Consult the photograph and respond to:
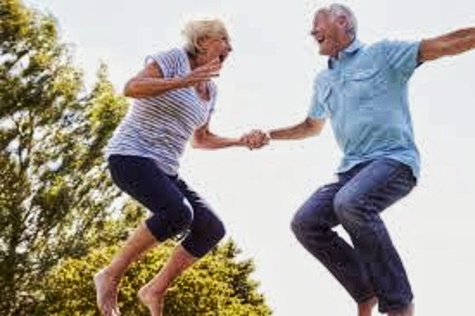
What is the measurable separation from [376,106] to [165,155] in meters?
1.61

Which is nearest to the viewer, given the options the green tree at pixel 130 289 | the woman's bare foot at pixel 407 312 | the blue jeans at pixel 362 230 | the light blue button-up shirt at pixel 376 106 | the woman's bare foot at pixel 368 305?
the woman's bare foot at pixel 407 312

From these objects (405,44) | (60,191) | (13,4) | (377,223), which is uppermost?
(405,44)

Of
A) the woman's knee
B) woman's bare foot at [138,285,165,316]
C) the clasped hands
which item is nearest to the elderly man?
the woman's knee

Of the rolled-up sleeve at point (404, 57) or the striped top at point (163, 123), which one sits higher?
the rolled-up sleeve at point (404, 57)

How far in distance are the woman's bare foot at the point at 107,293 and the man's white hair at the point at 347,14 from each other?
255 cm

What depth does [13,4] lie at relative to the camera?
91.8 ft

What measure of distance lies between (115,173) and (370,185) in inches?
76.1

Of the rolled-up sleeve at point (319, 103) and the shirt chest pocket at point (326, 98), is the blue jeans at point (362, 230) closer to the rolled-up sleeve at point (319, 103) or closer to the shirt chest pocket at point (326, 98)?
the shirt chest pocket at point (326, 98)

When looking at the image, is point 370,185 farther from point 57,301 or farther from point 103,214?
point 103,214

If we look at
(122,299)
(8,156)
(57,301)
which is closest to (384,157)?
(122,299)

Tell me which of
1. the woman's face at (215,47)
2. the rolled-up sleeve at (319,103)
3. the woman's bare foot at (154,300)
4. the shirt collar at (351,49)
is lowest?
the woman's bare foot at (154,300)

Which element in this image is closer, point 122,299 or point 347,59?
point 347,59

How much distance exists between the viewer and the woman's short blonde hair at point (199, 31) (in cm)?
650

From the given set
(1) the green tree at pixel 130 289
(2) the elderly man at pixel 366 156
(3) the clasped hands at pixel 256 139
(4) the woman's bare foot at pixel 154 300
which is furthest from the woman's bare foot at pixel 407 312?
(1) the green tree at pixel 130 289
